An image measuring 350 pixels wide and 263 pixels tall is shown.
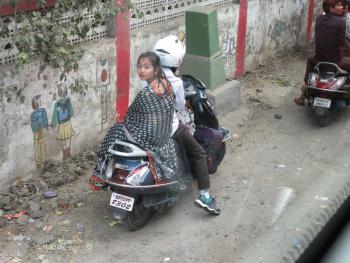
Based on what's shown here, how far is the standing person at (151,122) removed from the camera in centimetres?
470

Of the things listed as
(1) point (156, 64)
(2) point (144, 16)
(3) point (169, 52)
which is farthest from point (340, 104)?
(1) point (156, 64)

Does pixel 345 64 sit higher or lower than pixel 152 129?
lower

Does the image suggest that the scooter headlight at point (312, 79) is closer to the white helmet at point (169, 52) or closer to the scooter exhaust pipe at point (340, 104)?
the scooter exhaust pipe at point (340, 104)

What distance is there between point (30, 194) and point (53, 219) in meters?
0.43

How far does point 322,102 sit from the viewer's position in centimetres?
718

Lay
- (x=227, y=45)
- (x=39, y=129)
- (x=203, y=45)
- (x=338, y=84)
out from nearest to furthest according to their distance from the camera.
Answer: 1. (x=39, y=129)
2. (x=203, y=45)
3. (x=338, y=84)
4. (x=227, y=45)

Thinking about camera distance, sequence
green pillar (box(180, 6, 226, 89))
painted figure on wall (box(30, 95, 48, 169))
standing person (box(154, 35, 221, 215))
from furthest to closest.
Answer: green pillar (box(180, 6, 226, 89)) < painted figure on wall (box(30, 95, 48, 169)) < standing person (box(154, 35, 221, 215))

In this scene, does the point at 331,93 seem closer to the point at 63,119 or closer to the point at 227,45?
the point at 227,45

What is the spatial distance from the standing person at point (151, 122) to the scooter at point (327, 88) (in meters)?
2.92

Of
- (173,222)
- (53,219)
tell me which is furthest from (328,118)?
(53,219)

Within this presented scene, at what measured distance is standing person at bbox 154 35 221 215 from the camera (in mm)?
4910

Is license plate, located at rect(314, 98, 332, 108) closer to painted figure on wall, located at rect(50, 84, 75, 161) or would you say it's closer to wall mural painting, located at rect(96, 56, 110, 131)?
wall mural painting, located at rect(96, 56, 110, 131)

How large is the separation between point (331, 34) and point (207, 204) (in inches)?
121

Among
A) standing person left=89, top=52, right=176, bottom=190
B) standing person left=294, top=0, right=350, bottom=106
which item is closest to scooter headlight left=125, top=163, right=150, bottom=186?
standing person left=89, top=52, right=176, bottom=190
